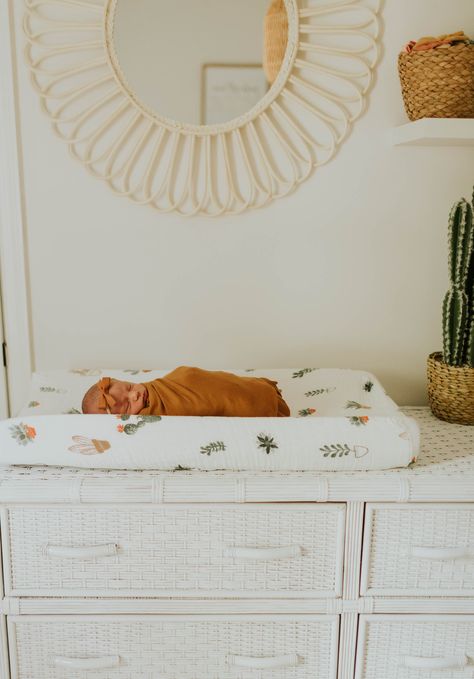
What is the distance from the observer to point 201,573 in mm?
1343

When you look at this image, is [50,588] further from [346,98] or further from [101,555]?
[346,98]

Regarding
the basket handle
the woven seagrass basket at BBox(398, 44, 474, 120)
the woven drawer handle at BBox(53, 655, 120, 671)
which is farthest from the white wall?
the woven drawer handle at BBox(53, 655, 120, 671)

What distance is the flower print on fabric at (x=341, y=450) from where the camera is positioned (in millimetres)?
1328

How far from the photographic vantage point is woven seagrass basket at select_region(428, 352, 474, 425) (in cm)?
162

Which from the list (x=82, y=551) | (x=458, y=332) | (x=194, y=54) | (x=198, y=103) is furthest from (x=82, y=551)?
(x=194, y=54)

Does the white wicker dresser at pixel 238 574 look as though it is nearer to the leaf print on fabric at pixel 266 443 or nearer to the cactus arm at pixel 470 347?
the leaf print on fabric at pixel 266 443

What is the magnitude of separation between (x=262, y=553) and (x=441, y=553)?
14.7 inches

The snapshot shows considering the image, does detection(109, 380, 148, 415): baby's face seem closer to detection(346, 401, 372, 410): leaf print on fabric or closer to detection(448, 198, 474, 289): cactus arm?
detection(346, 401, 372, 410): leaf print on fabric

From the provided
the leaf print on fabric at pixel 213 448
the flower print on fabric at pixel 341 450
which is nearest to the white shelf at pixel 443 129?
the flower print on fabric at pixel 341 450

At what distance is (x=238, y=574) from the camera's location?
1.34 meters

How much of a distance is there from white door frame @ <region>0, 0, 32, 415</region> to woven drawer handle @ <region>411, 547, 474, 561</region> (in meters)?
1.17

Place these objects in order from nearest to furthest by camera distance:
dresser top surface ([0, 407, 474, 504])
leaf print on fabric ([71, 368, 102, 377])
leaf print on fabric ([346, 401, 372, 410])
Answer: dresser top surface ([0, 407, 474, 504]) → leaf print on fabric ([346, 401, 372, 410]) → leaf print on fabric ([71, 368, 102, 377])

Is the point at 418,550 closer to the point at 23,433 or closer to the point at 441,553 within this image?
the point at 441,553

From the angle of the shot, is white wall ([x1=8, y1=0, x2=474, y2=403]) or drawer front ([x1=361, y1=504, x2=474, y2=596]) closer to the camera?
drawer front ([x1=361, y1=504, x2=474, y2=596])
